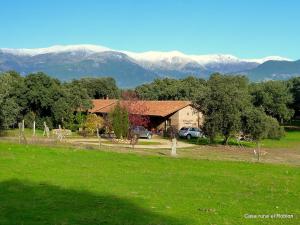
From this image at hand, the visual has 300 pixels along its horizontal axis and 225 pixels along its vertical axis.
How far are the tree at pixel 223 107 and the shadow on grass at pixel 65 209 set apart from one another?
3610 centimetres

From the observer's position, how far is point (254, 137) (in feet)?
180

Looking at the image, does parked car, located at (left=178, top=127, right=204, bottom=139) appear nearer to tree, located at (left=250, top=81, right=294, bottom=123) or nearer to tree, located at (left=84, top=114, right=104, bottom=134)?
tree, located at (left=84, top=114, right=104, bottom=134)

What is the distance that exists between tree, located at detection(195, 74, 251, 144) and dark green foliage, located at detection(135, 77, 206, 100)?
154 feet

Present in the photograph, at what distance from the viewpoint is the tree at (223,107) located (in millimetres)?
52375

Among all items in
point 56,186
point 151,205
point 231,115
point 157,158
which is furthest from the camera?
point 231,115

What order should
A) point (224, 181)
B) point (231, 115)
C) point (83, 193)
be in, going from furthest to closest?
point (231, 115), point (224, 181), point (83, 193)

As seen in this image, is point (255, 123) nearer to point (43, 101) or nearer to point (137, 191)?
point (43, 101)

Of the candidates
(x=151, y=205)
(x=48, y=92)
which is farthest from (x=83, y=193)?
(x=48, y=92)

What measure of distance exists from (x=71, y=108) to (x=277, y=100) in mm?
37287

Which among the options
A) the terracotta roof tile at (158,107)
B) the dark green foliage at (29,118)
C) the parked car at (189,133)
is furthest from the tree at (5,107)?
the parked car at (189,133)

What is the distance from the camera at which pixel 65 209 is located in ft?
48.1

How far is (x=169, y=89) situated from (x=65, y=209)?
9520cm

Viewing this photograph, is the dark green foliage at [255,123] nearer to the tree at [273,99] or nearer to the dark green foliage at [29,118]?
the tree at [273,99]

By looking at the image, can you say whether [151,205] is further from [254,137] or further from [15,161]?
[254,137]
